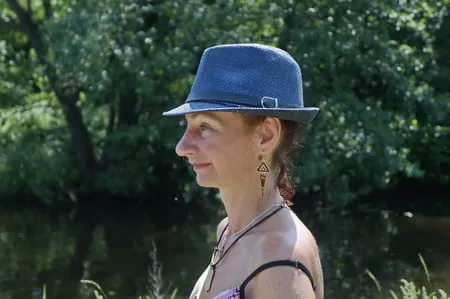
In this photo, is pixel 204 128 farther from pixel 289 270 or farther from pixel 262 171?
pixel 289 270

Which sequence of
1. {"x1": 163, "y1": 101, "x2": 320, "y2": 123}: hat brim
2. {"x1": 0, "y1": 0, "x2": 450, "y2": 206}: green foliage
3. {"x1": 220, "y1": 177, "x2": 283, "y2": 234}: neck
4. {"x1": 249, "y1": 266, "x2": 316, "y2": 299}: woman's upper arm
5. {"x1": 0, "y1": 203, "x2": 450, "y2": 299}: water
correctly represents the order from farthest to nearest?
1. {"x1": 0, "y1": 0, "x2": 450, "y2": 206}: green foliage
2. {"x1": 0, "y1": 203, "x2": 450, "y2": 299}: water
3. {"x1": 220, "y1": 177, "x2": 283, "y2": 234}: neck
4. {"x1": 163, "y1": 101, "x2": 320, "y2": 123}: hat brim
5. {"x1": 249, "y1": 266, "x2": 316, "y2": 299}: woman's upper arm

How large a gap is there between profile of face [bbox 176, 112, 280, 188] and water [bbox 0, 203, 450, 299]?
8719 millimetres

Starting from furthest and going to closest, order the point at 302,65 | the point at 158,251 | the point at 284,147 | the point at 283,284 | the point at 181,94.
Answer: the point at 158,251
the point at 181,94
the point at 302,65
the point at 284,147
the point at 283,284

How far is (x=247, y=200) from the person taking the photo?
5.71 feet

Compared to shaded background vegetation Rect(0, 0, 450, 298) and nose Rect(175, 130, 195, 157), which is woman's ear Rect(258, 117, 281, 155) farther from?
shaded background vegetation Rect(0, 0, 450, 298)

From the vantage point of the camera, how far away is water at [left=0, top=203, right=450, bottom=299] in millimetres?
10789

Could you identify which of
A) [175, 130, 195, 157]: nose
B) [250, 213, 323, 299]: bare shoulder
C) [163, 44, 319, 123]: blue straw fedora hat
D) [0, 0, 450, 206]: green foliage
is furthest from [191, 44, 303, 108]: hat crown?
[0, 0, 450, 206]: green foliage

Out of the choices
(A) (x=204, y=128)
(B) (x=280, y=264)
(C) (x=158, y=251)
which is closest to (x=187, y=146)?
(A) (x=204, y=128)

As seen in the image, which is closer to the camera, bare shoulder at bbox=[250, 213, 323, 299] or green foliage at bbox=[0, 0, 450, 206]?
bare shoulder at bbox=[250, 213, 323, 299]

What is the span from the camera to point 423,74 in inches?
527

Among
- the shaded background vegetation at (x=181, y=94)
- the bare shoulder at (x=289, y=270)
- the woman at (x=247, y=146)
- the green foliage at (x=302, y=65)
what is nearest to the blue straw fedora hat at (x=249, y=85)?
the woman at (x=247, y=146)

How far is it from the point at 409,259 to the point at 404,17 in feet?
11.7

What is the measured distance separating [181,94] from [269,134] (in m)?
10.7

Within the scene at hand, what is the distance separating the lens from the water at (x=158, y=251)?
35.4ft
